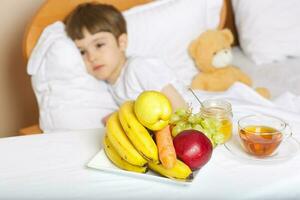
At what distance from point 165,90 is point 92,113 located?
0.29 m

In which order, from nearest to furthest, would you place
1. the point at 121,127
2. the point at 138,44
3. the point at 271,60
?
the point at 121,127
the point at 138,44
the point at 271,60

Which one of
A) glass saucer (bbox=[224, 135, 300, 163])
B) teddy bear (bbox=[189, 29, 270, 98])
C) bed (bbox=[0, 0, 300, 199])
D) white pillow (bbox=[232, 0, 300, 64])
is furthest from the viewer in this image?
white pillow (bbox=[232, 0, 300, 64])

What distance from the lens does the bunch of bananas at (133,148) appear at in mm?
963

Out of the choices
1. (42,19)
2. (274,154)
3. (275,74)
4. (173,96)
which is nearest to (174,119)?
(274,154)

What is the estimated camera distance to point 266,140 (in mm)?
1054

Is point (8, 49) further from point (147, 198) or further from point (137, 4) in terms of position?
point (147, 198)

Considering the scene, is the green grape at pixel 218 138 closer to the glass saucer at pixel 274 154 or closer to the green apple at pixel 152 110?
the glass saucer at pixel 274 154

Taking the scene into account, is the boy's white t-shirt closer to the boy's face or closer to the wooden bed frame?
the boy's face

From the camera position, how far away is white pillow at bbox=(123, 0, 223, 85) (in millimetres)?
2020

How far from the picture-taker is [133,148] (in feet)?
3.25

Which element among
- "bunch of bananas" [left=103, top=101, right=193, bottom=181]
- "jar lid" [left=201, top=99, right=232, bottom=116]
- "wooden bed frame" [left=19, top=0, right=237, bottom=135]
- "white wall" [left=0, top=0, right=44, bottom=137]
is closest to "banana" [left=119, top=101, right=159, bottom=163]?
"bunch of bananas" [left=103, top=101, right=193, bottom=181]

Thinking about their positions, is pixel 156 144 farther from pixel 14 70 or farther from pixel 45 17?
pixel 14 70

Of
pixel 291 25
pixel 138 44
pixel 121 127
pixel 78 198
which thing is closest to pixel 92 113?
pixel 138 44

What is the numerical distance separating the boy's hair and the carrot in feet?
2.85
